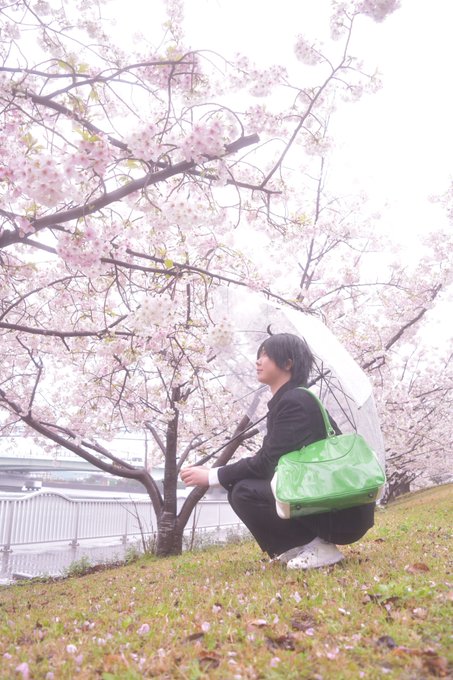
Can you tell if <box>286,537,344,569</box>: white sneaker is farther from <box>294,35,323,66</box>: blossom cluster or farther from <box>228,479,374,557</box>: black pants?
Result: <box>294,35,323,66</box>: blossom cluster

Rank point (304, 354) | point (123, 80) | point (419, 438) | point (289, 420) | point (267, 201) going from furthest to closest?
1. point (419, 438)
2. point (267, 201)
3. point (123, 80)
4. point (304, 354)
5. point (289, 420)

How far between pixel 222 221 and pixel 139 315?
1796mm

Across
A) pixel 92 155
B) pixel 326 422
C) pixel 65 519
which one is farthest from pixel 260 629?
pixel 65 519

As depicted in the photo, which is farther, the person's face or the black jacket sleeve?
the person's face

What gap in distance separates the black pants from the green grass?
202 millimetres

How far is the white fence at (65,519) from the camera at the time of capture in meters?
A: 9.46

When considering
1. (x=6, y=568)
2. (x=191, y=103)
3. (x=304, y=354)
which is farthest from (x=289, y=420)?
(x=6, y=568)

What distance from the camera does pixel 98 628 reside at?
8.42ft

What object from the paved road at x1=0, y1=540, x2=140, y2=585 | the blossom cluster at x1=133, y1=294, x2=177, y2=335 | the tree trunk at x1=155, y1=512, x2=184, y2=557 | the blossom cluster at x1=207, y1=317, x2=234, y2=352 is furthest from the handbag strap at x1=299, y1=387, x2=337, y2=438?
the tree trunk at x1=155, y1=512, x2=184, y2=557

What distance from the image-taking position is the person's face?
358 cm

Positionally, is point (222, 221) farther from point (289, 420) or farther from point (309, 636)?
point (309, 636)

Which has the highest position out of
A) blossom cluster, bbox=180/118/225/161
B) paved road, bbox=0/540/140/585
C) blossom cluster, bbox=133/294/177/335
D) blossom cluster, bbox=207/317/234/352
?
blossom cluster, bbox=180/118/225/161

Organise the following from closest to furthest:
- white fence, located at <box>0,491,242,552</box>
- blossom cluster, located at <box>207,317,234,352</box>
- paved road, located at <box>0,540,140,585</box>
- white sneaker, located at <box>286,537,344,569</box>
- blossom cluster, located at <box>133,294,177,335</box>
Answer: white sneaker, located at <box>286,537,344,569</box> → blossom cluster, located at <box>133,294,177,335</box> → blossom cluster, located at <box>207,317,234,352</box> → paved road, located at <box>0,540,140,585</box> → white fence, located at <box>0,491,242,552</box>

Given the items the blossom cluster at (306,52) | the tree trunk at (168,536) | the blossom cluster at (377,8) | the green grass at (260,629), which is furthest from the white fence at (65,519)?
the blossom cluster at (377,8)
